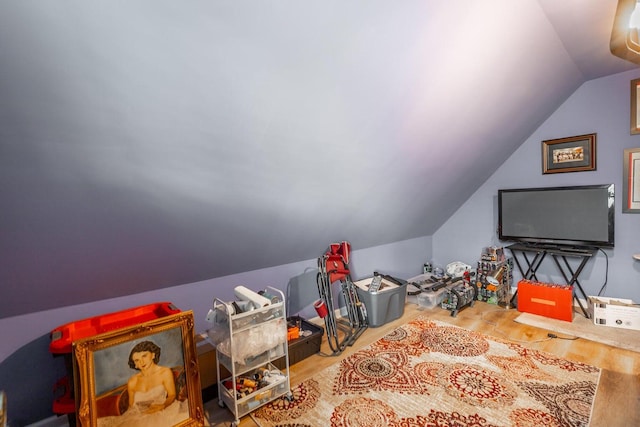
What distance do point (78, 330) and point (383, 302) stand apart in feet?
8.54

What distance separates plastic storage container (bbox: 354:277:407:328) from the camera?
3.29m

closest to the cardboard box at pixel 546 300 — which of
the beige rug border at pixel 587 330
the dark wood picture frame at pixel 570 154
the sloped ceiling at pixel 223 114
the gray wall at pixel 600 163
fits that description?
the beige rug border at pixel 587 330

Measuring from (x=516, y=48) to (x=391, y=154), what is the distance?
1.18m

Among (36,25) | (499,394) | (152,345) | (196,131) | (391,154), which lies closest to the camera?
(36,25)

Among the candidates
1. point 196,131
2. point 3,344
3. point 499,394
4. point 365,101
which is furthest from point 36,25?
point 499,394

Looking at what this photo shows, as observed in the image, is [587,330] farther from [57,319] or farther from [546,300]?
[57,319]

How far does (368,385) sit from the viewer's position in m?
2.31

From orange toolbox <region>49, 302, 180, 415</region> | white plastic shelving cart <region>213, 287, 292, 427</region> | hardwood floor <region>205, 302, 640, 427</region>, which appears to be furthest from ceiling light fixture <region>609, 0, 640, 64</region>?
orange toolbox <region>49, 302, 180, 415</region>

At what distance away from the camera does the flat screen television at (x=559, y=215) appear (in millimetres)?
3299

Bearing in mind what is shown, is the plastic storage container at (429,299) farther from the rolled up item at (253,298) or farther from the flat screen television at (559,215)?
the rolled up item at (253,298)

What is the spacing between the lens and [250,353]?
2.02 m

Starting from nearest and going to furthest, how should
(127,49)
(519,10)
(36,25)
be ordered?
1. (36,25)
2. (127,49)
3. (519,10)

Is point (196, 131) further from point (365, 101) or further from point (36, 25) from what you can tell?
point (365, 101)

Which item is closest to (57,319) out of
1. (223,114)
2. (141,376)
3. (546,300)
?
(141,376)
